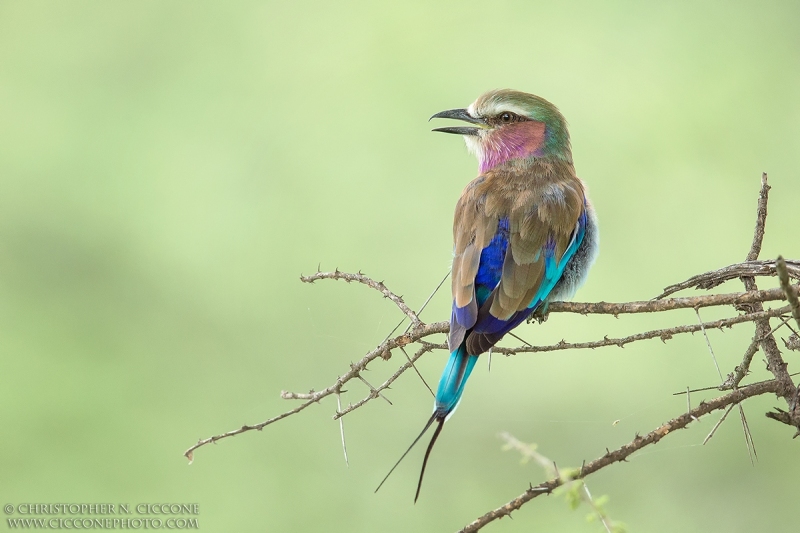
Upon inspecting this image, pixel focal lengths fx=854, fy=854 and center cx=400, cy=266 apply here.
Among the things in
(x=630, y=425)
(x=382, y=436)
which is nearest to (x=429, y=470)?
(x=382, y=436)

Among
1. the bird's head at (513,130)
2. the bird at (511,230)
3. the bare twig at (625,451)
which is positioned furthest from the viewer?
the bird's head at (513,130)

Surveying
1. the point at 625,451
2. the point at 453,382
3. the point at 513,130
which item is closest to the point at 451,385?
the point at 453,382

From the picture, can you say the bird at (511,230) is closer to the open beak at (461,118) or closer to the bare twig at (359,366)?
the open beak at (461,118)

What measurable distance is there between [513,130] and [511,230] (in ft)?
1.75

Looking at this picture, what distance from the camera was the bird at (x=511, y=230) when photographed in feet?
5.98

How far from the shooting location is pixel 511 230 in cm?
206

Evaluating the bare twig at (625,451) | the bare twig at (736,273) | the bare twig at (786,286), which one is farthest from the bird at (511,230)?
the bare twig at (786,286)

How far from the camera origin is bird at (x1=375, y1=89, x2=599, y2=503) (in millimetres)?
1821

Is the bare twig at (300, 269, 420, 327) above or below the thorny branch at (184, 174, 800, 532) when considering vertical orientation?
above

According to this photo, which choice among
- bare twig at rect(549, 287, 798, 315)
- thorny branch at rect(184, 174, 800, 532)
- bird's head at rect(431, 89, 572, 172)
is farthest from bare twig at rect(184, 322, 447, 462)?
bird's head at rect(431, 89, 572, 172)

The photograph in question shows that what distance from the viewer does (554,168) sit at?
2.37 meters

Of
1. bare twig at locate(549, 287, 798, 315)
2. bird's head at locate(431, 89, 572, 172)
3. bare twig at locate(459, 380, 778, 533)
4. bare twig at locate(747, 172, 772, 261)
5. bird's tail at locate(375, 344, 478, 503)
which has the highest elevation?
bird's head at locate(431, 89, 572, 172)

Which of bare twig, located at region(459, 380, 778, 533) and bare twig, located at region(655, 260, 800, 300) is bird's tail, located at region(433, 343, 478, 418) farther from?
bare twig, located at region(655, 260, 800, 300)

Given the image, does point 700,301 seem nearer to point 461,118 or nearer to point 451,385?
point 451,385
